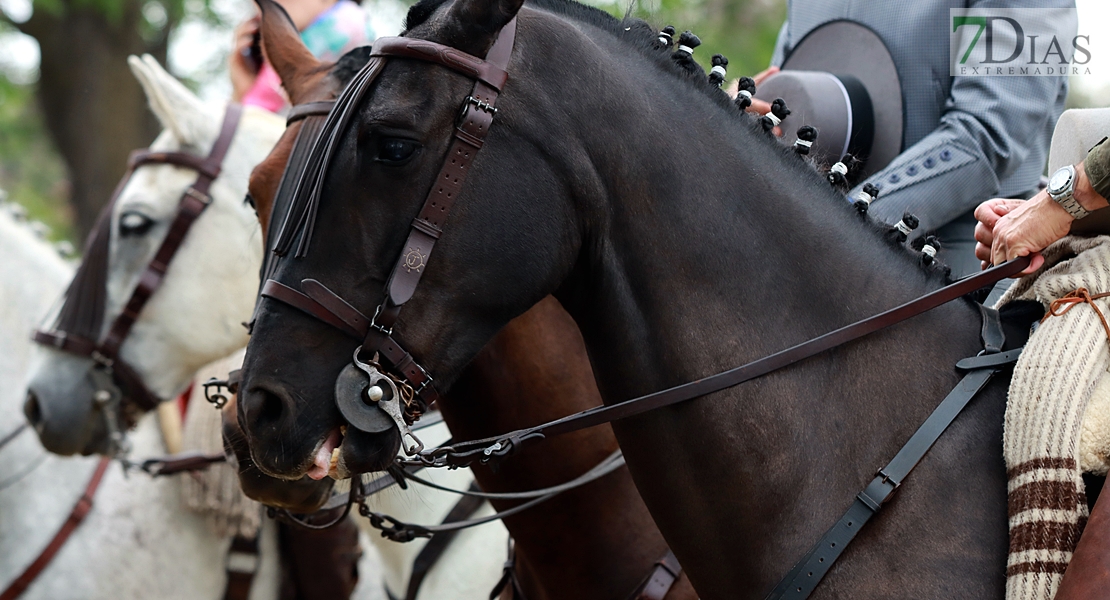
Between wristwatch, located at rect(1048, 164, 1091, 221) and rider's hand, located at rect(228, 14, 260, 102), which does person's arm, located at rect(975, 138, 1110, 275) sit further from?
rider's hand, located at rect(228, 14, 260, 102)

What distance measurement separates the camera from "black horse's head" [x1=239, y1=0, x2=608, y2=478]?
1836mm

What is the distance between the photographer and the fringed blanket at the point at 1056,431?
175 cm

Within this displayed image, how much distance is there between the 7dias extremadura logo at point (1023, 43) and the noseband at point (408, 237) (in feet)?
5.41

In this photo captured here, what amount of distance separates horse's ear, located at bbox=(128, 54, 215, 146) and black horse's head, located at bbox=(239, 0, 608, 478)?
7.85 ft

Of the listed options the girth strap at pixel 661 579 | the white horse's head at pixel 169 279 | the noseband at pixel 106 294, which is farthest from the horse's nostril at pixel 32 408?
the girth strap at pixel 661 579

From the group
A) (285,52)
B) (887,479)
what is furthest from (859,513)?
(285,52)

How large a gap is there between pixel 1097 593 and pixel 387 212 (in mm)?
1436

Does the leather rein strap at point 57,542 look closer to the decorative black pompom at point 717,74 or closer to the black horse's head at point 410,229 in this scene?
the black horse's head at point 410,229

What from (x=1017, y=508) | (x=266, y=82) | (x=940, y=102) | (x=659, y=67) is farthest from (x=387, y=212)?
(x=266, y=82)

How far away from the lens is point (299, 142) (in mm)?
2709

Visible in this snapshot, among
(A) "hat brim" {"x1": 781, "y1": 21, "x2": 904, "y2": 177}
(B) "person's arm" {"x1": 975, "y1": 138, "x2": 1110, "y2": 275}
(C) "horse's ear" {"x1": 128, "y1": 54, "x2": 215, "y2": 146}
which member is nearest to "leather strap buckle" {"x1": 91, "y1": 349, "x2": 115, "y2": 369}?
(C) "horse's ear" {"x1": 128, "y1": 54, "x2": 215, "y2": 146}

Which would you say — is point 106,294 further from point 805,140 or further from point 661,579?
point 805,140

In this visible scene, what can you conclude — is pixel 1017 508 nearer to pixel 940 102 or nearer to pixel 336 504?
pixel 940 102

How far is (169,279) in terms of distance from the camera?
397 centimetres
